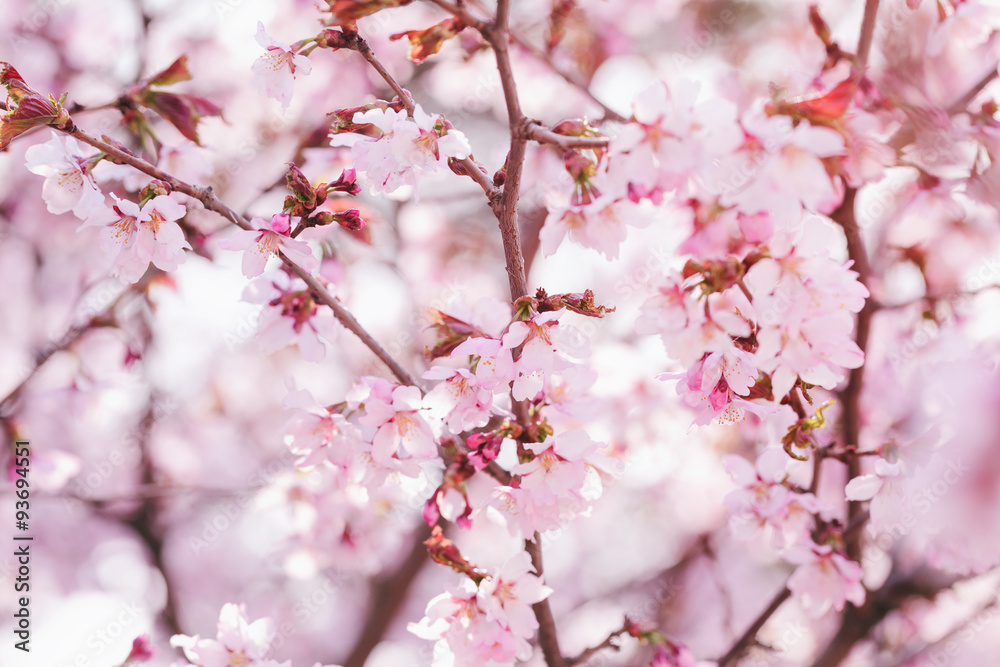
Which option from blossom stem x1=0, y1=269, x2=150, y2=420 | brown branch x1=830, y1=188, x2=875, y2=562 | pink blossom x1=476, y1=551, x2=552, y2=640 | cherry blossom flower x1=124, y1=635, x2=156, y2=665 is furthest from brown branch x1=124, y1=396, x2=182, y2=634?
brown branch x1=830, y1=188, x2=875, y2=562

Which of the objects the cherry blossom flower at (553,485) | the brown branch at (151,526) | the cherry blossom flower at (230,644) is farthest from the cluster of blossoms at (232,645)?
the brown branch at (151,526)

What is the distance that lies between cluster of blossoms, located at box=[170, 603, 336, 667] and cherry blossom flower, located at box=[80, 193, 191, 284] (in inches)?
27.2

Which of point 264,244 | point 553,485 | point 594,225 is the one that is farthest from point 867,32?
point 264,244

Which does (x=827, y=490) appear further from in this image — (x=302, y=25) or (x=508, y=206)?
(x=302, y=25)

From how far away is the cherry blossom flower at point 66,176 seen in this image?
977 mm

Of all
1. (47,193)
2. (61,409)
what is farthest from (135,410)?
(47,193)

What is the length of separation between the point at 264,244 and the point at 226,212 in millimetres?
86

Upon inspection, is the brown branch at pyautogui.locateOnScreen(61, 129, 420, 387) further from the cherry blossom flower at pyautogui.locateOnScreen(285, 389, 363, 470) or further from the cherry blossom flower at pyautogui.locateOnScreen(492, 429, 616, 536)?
the cherry blossom flower at pyautogui.locateOnScreen(492, 429, 616, 536)

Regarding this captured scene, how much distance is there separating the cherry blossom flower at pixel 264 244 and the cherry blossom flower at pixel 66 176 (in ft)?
0.71

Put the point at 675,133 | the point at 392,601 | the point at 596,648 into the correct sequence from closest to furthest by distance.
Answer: the point at 675,133 → the point at 596,648 → the point at 392,601

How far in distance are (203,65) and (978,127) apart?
334 centimetres

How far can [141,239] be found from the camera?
1.01 metres

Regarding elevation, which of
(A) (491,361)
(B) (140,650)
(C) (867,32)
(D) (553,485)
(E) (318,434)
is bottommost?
(B) (140,650)

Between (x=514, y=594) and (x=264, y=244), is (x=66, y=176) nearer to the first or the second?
(x=264, y=244)
